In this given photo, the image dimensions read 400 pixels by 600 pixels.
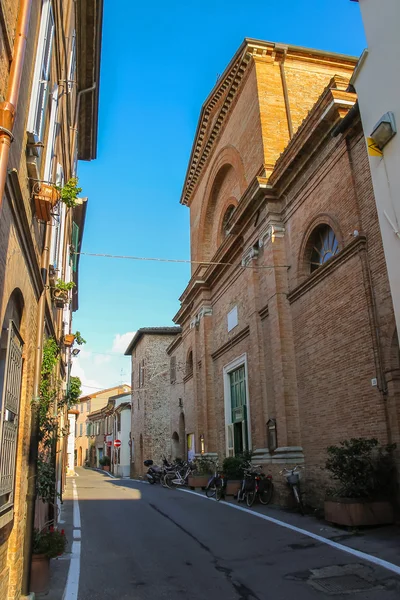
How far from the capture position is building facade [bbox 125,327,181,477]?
33219mm

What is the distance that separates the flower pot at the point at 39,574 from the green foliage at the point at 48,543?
10cm

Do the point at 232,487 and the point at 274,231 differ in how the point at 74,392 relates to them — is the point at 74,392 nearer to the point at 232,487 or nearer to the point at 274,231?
the point at 232,487

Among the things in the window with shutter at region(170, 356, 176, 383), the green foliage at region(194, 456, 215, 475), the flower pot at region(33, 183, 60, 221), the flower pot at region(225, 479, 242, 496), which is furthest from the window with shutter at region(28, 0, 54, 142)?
the window with shutter at region(170, 356, 176, 383)

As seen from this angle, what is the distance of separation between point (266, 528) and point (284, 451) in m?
3.46

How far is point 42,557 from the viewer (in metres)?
5.88

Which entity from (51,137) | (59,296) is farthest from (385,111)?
(59,296)

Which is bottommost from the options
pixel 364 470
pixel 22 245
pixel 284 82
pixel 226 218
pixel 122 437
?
pixel 364 470

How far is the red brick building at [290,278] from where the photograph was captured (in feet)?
33.7

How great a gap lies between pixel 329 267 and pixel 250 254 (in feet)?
15.9

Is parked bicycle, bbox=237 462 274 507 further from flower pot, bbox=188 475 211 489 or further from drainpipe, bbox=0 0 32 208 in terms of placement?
drainpipe, bbox=0 0 32 208

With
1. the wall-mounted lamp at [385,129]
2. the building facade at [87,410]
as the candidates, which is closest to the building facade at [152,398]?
the wall-mounted lamp at [385,129]

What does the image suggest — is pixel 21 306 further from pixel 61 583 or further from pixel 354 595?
pixel 354 595

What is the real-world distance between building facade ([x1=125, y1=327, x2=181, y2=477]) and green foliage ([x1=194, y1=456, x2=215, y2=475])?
11.2 metres

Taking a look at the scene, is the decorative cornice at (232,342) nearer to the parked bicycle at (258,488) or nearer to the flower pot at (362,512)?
the parked bicycle at (258,488)
